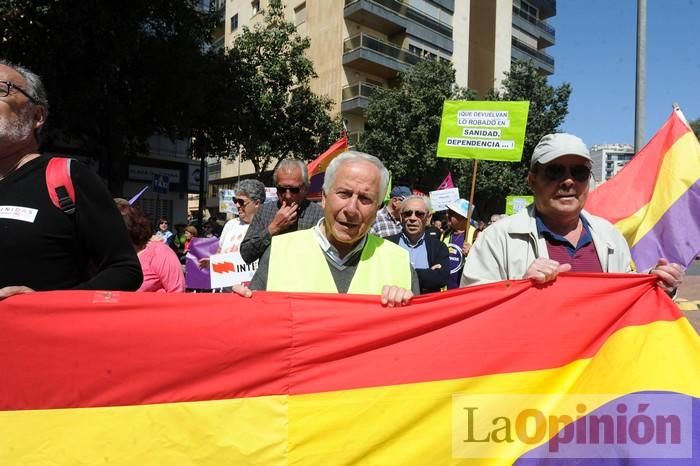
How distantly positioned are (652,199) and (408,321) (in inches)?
102

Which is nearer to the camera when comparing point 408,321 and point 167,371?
point 167,371

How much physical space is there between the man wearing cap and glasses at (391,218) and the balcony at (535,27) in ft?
136

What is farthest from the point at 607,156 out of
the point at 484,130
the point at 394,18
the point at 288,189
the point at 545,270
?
the point at 545,270

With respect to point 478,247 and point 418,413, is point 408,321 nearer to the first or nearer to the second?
point 418,413

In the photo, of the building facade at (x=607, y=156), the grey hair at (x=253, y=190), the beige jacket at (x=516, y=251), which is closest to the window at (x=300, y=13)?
the grey hair at (x=253, y=190)

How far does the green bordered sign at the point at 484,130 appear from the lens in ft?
21.8

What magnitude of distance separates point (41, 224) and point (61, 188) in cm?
14

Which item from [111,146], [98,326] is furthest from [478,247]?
[111,146]

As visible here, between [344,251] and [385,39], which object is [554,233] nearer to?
[344,251]

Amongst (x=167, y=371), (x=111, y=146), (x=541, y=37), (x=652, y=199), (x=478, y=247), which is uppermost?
(x=541, y=37)

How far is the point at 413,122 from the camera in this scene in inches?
982

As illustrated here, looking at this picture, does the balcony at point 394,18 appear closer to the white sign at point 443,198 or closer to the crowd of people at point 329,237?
the white sign at point 443,198

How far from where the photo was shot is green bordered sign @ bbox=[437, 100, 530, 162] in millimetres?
6633

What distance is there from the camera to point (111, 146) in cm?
1583
